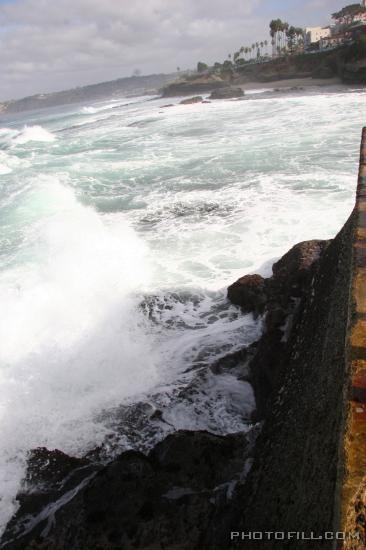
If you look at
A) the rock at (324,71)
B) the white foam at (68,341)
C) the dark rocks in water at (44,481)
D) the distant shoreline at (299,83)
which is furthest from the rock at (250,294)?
the rock at (324,71)

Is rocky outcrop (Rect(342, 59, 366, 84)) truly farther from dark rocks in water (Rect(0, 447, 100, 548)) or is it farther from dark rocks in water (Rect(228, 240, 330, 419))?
dark rocks in water (Rect(0, 447, 100, 548))

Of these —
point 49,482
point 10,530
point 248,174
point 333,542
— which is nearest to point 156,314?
point 49,482

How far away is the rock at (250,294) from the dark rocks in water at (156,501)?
276 cm

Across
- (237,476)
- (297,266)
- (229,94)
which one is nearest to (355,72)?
(229,94)

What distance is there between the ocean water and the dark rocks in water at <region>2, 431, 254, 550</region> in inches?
31.4

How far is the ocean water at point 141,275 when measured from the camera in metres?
5.04

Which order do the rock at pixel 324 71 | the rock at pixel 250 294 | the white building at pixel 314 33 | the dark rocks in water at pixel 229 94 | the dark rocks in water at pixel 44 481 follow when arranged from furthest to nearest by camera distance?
1. the white building at pixel 314 33
2. the dark rocks in water at pixel 229 94
3. the rock at pixel 324 71
4. the rock at pixel 250 294
5. the dark rocks in water at pixel 44 481

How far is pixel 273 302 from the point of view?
5.52 m

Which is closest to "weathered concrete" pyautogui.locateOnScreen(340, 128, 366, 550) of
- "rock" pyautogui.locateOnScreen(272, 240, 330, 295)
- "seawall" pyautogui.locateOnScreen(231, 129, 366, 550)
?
"seawall" pyautogui.locateOnScreen(231, 129, 366, 550)

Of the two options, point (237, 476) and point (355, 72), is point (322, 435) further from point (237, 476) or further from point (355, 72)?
point (355, 72)

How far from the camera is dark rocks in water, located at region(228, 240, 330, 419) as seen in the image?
178 inches

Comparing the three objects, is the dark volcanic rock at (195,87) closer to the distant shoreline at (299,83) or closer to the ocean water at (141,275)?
the distant shoreline at (299,83)

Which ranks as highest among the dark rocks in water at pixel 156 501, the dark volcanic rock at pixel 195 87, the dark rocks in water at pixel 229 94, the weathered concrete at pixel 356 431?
the dark volcanic rock at pixel 195 87

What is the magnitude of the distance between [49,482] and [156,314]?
346 cm
